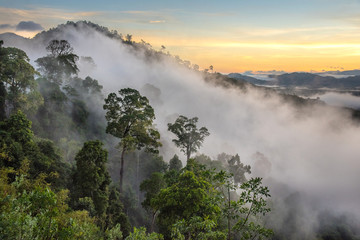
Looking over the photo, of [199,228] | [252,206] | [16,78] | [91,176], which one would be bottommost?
[91,176]

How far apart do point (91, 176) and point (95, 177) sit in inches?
18.7

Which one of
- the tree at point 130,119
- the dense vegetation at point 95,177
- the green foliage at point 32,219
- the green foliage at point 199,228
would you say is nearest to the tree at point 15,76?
the dense vegetation at point 95,177

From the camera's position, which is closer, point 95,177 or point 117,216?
point 95,177

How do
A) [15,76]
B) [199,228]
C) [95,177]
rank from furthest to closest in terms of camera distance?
1. [15,76]
2. [95,177]
3. [199,228]

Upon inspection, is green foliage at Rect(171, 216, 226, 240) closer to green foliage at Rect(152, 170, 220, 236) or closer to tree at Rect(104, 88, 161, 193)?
green foliage at Rect(152, 170, 220, 236)

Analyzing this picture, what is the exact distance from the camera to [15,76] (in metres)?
31.2

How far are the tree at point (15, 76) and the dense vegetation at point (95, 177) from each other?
0.40ft

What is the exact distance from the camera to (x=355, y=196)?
129m

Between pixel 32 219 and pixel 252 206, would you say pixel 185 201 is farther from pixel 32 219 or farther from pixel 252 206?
pixel 32 219

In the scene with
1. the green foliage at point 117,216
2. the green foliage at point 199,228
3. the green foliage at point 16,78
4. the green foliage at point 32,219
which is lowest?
the green foliage at point 117,216

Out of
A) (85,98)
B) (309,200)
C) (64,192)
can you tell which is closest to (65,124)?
(85,98)

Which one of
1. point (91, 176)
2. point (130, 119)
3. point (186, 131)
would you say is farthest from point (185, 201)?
point (186, 131)

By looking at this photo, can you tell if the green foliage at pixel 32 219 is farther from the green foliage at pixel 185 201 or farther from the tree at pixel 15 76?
the tree at pixel 15 76

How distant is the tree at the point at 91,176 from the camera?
2267cm
